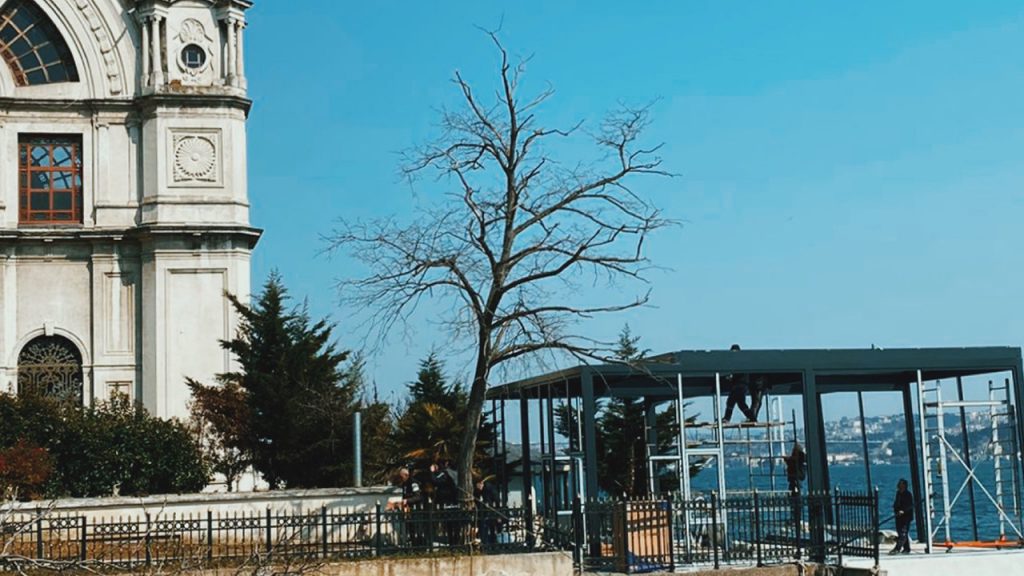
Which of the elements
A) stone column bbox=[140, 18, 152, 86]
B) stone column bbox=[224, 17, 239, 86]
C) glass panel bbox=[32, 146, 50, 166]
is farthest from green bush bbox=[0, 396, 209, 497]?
stone column bbox=[224, 17, 239, 86]

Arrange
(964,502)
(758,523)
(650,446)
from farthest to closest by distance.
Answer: (964,502)
(650,446)
(758,523)

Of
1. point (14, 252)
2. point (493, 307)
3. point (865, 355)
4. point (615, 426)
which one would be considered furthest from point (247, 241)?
point (865, 355)

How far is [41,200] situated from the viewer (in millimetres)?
44688

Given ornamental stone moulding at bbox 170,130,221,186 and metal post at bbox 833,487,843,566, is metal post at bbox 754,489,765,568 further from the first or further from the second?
ornamental stone moulding at bbox 170,130,221,186

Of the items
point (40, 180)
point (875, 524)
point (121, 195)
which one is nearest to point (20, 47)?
point (40, 180)

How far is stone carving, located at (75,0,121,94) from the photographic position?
4516 centimetres

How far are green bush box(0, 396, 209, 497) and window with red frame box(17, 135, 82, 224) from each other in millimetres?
11315

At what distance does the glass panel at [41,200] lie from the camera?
146ft

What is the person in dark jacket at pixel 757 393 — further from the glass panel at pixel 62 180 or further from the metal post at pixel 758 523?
the glass panel at pixel 62 180

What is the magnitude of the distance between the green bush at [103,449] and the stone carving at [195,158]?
1168 centimetres

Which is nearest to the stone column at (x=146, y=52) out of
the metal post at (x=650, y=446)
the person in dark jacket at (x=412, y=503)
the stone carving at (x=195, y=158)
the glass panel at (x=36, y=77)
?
the stone carving at (x=195, y=158)

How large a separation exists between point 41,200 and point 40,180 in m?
0.61

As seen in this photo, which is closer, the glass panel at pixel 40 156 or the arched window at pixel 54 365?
the arched window at pixel 54 365

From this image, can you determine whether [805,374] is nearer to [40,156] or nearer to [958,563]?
[958,563]
